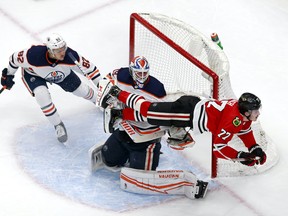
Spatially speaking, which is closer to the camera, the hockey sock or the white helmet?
the hockey sock

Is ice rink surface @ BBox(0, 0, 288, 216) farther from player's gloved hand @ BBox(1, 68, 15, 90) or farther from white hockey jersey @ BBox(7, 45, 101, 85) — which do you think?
white hockey jersey @ BBox(7, 45, 101, 85)

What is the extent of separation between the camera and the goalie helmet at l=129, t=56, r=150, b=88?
489 cm

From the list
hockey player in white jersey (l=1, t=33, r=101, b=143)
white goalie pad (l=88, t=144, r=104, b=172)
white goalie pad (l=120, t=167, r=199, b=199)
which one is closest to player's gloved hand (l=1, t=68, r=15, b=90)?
hockey player in white jersey (l=1, t=33, r=101, b=143)

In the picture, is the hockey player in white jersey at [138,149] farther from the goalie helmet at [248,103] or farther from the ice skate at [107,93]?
the goalie helmet at [248,103]

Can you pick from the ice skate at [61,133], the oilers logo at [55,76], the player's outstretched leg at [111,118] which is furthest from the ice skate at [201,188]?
the oilers logo at [55,76]

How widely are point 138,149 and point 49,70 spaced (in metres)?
0.76

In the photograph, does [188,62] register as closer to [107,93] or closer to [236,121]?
[107,93]

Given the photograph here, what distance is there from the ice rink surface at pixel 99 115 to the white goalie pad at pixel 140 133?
0.39 meters

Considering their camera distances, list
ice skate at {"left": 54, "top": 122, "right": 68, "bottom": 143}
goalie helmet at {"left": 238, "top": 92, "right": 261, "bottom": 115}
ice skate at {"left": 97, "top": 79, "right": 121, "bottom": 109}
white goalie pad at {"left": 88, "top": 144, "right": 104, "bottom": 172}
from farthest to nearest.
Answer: ice skate at {"left": 54, "top": 122, "right": 68, "bottom": 143} < white goalie pad at {"left": 88, "top": 144, "right": 104, "bottom": 172} < ice skate at {"left": 97, "top": 79, "right": 121, "bottom": 109} < goalie helmet at {"left": 238, "top": 92, "right": 261, "bottom": 115}

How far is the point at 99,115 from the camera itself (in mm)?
5848

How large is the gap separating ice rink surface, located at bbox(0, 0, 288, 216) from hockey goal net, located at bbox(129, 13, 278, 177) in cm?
11

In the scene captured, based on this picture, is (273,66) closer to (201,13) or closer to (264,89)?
(264,89)

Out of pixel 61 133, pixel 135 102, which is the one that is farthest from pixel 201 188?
pixel 61 133

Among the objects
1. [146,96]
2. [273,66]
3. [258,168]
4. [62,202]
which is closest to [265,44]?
[273,66]
